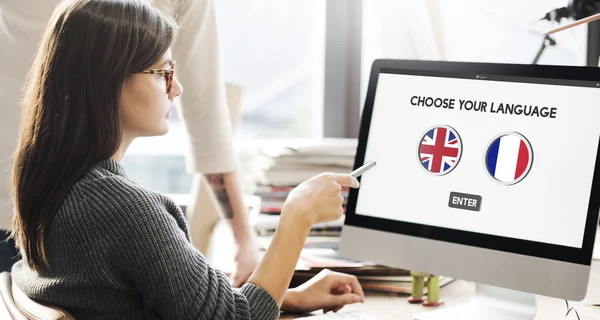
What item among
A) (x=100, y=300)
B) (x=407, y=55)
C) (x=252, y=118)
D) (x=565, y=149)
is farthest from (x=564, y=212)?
(x=252, y=118)

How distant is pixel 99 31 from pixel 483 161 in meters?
0.67

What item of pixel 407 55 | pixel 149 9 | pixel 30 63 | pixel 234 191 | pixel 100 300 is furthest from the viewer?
pixel 407 55

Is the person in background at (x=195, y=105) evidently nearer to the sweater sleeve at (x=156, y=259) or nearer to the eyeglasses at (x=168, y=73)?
the eyeglasses at (x=168, y=73)

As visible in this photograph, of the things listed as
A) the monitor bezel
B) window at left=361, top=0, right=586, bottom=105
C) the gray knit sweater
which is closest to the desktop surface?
the monitor bezel

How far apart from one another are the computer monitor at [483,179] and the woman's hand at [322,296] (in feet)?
0.21

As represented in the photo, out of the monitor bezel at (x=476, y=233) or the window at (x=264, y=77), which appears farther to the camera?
the window at (x=264, y=77)

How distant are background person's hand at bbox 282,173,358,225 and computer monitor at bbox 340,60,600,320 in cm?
13

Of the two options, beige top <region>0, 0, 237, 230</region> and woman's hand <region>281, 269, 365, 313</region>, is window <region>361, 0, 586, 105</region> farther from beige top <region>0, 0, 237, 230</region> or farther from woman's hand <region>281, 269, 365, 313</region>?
woman's hand <region>281, 269, 365, 313</region>

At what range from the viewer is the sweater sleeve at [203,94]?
61.6 inches

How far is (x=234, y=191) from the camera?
1.63m

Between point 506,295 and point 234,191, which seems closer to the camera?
point 506,295

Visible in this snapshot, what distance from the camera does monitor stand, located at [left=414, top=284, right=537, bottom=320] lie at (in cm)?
119

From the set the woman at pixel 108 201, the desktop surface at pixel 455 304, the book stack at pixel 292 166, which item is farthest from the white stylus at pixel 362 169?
the book stack at pixel 292 166

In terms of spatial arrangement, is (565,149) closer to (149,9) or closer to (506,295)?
(506,295)
